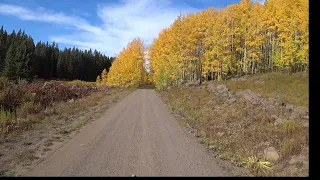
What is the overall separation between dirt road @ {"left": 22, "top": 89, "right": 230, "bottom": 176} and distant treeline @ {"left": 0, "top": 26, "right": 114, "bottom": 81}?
7320 cm

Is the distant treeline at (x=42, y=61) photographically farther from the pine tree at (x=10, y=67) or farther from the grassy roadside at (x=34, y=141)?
the grassy roadside at (x=34, y=141)

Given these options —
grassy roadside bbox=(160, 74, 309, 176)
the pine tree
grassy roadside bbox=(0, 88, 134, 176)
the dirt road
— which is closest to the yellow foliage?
grassy roadside bbox=(160, 74, 309, 176)

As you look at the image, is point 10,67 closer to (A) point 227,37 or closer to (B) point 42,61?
(B) point 42,61

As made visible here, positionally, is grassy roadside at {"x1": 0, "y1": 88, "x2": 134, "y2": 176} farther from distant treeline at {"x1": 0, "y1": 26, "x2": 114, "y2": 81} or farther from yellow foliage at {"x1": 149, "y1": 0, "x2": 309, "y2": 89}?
distant treeline at {"x1": 0, "y1": 26, "x2": 114, "y2": 81}

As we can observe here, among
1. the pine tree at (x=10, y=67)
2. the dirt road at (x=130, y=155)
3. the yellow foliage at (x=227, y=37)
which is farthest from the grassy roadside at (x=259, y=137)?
the pine tree at (x=10, y=67)

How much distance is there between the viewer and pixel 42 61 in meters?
118

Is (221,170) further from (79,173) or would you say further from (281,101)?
(281,101)

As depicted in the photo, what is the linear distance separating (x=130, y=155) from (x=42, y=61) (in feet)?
399

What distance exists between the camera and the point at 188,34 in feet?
121

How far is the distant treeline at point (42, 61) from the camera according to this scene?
7725 cm

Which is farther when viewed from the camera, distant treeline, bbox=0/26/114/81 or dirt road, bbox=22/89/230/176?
distant treeline, bbox=0/26/114/81

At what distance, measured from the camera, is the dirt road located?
6613 millimetres

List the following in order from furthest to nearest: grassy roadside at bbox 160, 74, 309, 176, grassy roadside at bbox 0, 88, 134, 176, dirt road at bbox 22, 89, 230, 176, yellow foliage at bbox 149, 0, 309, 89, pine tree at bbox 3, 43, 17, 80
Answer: pine tree at bbox 3, 43, 17, 80, yellow foliage at bbox 149, 0, 309, 89, grassy roadside at bbox 0, 88, 134, 176, grassy roadside at bbox 160, 74, 309, 176, dirt road at bbox 22, 89, 230, 176

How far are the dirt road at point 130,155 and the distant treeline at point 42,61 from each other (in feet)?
240
